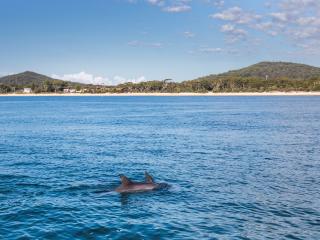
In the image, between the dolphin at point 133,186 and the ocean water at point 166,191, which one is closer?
the ocean water at point 166,191

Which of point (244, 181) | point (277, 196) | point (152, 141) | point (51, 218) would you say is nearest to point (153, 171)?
point (244, 181)

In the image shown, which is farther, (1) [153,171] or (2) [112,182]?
(1) [153,171]

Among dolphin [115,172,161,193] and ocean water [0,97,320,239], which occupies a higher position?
dolphin [115,172,161,193]

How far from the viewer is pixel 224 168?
1726 inches

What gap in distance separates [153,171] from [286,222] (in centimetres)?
1864

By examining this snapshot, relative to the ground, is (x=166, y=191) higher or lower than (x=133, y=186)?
lower

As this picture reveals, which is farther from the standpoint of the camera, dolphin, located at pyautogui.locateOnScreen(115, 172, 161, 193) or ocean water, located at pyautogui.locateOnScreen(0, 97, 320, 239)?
dolphin, located at pyautogui.locateOnScreen(115, 172, 161, 193)

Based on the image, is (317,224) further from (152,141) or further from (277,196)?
(152,141)

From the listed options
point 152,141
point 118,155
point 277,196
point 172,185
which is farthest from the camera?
point 152,141

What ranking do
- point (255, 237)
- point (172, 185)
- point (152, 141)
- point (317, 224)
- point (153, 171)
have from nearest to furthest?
point (255, 237)
point (317, 224)
point (172, 185)
point (153, 171)
point (152, 141)

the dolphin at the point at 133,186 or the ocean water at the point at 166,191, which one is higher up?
the dolphin at the point at 133,186

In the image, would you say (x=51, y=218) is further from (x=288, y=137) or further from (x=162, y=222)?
(x=288, y=137)

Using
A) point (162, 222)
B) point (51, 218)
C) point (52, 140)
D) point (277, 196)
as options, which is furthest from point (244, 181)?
point (52, 140)

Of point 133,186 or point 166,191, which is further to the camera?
point 166,191
